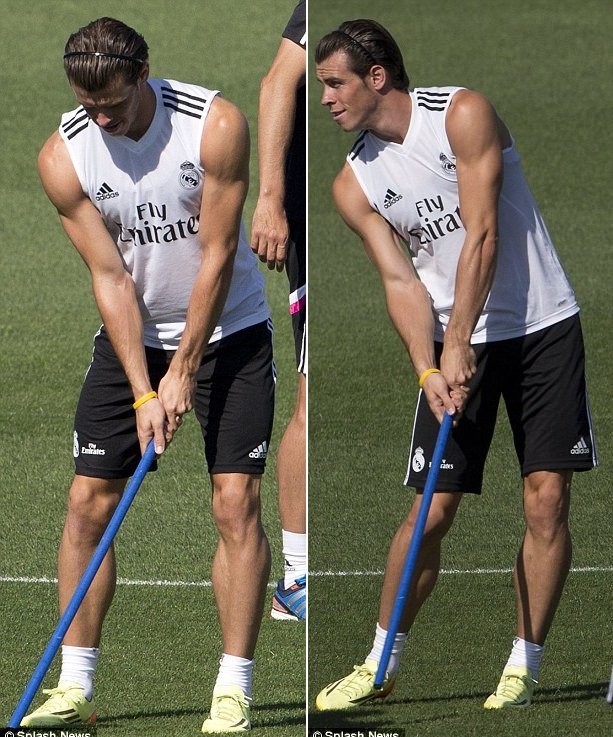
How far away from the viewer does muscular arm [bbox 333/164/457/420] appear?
3.20m

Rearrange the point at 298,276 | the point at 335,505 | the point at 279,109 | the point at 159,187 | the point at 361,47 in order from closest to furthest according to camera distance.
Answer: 1. the point at 361,47
2. the point at 335,505
3. the point at 159,187
4. the point at 279,109
5. the point at 298,276

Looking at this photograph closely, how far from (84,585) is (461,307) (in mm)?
997

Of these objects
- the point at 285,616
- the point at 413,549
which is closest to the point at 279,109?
the point at 285,616

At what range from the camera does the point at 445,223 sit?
318cm

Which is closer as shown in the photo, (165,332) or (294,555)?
(165,332)

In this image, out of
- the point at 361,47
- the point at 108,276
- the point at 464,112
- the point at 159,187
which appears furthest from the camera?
the point at 108,276

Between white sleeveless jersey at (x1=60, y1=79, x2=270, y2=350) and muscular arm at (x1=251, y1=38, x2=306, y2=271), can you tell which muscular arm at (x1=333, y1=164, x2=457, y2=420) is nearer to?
white sleeveless jersey at (x1=60, y1=79, x2=270, y2=350)

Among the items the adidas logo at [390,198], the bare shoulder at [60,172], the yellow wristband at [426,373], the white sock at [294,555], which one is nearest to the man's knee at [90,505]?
the bare shoulder at [60,172]

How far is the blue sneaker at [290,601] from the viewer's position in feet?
13.9

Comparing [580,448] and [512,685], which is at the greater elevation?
[580,448]

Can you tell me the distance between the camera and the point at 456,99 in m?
3.10

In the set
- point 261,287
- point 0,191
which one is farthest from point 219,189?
point 0,191

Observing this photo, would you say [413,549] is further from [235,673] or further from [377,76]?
[377,76]

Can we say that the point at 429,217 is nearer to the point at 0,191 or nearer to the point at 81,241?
the point at 81,241
